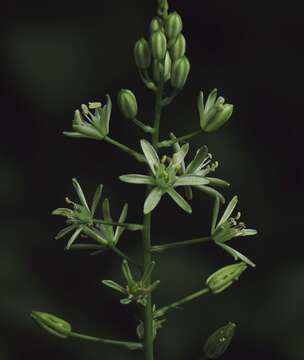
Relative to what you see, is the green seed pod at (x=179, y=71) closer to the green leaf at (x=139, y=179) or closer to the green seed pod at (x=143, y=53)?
the green seed pod at (x=143, y=53)

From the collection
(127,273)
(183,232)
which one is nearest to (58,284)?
(183,232)

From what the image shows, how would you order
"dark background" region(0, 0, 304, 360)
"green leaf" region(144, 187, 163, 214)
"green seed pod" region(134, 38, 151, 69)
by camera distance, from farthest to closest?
"dark background" region(0, 0, 304, 360), "green seed pod" region(134, 38, 151, 69), "green leaf" region(144, 187, 163, 214)

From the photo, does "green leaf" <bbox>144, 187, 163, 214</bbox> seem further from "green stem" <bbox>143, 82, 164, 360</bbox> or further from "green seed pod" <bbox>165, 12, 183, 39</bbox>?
"green seed pod" <bbox>165, 12, 183, 39</bbox>

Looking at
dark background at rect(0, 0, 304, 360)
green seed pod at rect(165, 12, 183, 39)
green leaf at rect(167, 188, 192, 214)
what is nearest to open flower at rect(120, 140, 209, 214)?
green leaf at rect(167, 188, 192, 214)

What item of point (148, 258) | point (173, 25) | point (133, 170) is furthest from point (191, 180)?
point (133, 170)

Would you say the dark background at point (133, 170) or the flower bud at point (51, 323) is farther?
the dark background at point (133, 170)

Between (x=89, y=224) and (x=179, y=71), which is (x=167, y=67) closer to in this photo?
(x=179, y=71)

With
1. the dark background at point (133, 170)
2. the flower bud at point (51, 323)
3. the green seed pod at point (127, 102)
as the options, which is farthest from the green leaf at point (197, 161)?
the dark background at point (133, 170)
